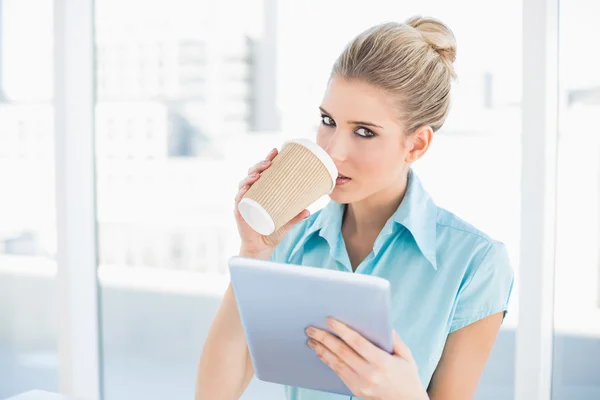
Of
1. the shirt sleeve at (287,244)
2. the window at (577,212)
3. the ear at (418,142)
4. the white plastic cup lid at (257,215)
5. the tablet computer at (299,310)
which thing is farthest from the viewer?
the window at (577,212)

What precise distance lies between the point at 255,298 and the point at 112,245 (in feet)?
5.37

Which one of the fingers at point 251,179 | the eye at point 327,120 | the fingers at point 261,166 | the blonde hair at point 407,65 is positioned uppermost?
the blonde hair at point 407,65

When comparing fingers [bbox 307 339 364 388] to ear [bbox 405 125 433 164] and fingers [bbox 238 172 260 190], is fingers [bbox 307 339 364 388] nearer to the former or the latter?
fingers [bbox 238 172 260 190]

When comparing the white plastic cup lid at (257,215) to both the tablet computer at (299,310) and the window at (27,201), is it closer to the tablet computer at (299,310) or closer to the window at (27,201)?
the tablet computer at (299,310)

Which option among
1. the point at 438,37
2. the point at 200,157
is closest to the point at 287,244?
the point at 438,37

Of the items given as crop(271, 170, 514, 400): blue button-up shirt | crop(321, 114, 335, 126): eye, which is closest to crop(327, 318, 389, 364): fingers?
crop(271, 170, 514, 400): blue button-up shirt

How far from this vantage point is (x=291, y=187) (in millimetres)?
920

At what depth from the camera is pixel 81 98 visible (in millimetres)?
2178

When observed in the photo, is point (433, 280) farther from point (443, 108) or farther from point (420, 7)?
point (420, 7)

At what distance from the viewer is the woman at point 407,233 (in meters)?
1.05

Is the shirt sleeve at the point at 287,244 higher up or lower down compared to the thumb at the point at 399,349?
higher up

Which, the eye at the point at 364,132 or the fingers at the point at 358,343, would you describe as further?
the eye at the point at 364,132

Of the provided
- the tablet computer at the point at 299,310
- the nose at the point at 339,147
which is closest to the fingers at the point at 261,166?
the nose at the point at 339,147

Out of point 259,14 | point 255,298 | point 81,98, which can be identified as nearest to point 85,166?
point 81,98
